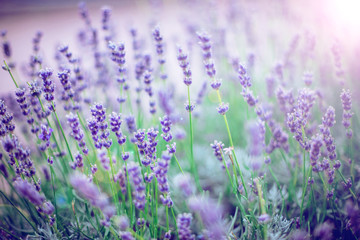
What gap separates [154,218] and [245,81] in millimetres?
792

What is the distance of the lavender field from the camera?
121 centimetres

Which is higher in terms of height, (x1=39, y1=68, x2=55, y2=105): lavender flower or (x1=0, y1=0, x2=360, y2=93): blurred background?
(x1=0, y1=0, x2=360, y2=93): blurred background

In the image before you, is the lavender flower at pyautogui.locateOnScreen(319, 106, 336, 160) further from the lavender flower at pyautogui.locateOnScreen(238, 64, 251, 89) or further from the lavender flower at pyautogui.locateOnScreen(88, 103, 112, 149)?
the lavender flower at pyautogui.locateOnScreen(88, 103, 112, 149)

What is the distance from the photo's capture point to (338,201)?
1471mm

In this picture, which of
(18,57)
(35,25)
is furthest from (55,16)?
(18,57)

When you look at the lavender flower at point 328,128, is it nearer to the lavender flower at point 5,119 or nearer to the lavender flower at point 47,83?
the lavender flower at point 47,83

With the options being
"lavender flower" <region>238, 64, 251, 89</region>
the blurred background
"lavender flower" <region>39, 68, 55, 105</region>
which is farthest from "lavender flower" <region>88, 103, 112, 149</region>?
the blurred background

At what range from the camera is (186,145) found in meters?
2.18

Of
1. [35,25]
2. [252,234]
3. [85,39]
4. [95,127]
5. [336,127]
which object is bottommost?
[252,234]

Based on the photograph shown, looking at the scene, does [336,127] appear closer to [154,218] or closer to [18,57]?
[154,218]

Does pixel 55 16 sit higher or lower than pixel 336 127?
higher

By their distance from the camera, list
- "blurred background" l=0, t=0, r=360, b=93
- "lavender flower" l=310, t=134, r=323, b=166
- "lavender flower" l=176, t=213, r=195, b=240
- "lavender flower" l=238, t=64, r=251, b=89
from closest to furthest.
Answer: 1. "lavender flower" l=176, t=213, r=195, b=240
2. "lavender flower" l=310, t=134, r=323, b=166
3. "lavender flower" l=238, t=64, r=251, b=89
4. "blurred background" l=0, t=0, r=360, b=93

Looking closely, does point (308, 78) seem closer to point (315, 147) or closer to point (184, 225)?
point (315, 147)

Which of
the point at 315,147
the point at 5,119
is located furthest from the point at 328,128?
the point at 5,119
